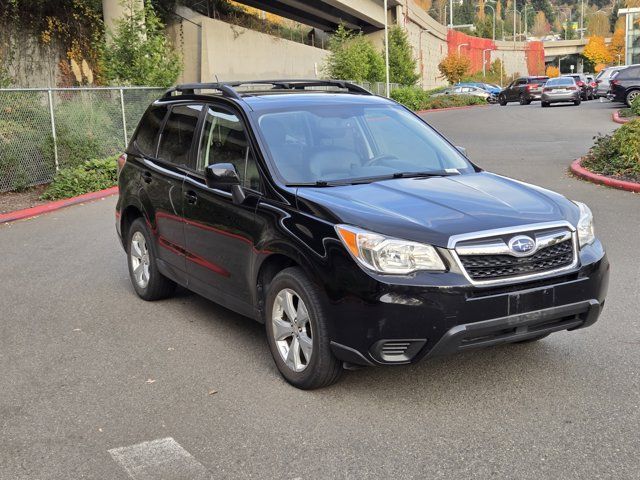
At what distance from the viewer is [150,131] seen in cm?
705

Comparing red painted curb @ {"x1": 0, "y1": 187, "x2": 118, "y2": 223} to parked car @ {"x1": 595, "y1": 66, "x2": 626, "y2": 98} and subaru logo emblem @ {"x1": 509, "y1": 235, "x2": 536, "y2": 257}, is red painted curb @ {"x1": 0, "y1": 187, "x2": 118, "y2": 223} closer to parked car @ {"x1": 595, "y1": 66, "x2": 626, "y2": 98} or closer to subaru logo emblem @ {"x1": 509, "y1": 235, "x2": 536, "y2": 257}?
subaru logo emblem @ {"x1": 509, "y1": 235, "x2": 536, "y2": 257}

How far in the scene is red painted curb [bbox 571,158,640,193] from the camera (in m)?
12.2

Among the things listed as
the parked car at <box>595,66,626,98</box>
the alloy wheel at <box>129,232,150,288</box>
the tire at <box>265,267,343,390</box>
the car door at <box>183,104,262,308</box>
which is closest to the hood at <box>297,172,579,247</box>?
the tire at <box>265,267,343,390</box>

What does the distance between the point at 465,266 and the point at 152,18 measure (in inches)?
704

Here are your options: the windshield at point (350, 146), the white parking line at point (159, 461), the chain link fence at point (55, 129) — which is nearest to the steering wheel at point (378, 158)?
the windshield at point (350, 146)

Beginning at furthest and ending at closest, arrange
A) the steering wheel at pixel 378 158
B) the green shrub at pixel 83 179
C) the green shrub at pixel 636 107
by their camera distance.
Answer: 1. the green shrub at pixel 636 107
2. the green shrub at pixel 83 179
3. the steering wheel at pixel 378 158

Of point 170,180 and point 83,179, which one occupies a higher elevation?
point 170,180

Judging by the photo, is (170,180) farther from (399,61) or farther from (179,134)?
(399,61)

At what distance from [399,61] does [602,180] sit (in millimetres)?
43225

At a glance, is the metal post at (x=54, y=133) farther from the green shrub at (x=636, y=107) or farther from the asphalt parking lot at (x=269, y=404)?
the green shrub at (x=636, y=107)

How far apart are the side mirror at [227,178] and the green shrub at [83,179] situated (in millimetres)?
9659

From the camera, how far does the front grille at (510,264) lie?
4168 mm

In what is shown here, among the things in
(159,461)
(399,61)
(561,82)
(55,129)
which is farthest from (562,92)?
(159,461)

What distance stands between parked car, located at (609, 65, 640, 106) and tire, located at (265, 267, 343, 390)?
3230 centimetres
